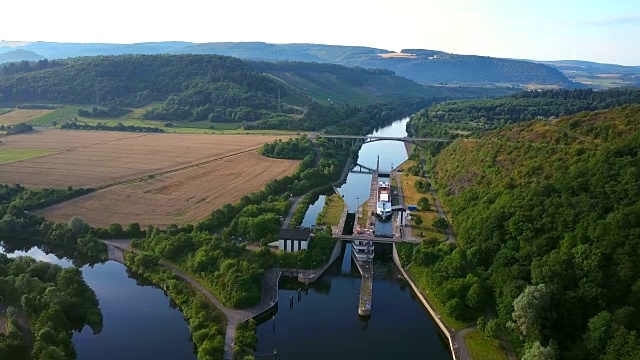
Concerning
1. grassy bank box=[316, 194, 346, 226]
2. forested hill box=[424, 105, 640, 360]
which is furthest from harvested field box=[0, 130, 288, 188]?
forested hill box=[424, 105, 640, 360]

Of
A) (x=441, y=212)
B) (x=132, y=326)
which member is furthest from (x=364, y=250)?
(x=132, y=326)

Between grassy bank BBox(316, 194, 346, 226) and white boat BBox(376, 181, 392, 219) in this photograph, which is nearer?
grassy bank BBox(316, 194, 346, 226)

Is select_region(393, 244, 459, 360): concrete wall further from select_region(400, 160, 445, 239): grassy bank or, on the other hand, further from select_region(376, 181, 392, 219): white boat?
select_region(376, 181, 392, 219): white boat

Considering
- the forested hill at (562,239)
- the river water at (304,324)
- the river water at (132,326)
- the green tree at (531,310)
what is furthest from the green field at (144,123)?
the green tree at (531,310)

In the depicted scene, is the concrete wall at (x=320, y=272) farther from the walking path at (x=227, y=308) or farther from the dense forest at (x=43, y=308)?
the dense forest at (x=43, y=308)

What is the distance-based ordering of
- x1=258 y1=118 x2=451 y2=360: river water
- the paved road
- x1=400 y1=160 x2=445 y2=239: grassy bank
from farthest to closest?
x1=400 y1=160 x2=445 y2=239: grassy bank → the paved road → x1=258 y1=118 x2=451 y2=360: river water

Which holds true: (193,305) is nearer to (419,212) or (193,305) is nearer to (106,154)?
(419,212)

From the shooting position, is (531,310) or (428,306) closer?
(531,310)

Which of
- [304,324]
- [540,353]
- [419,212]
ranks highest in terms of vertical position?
[540,353]
